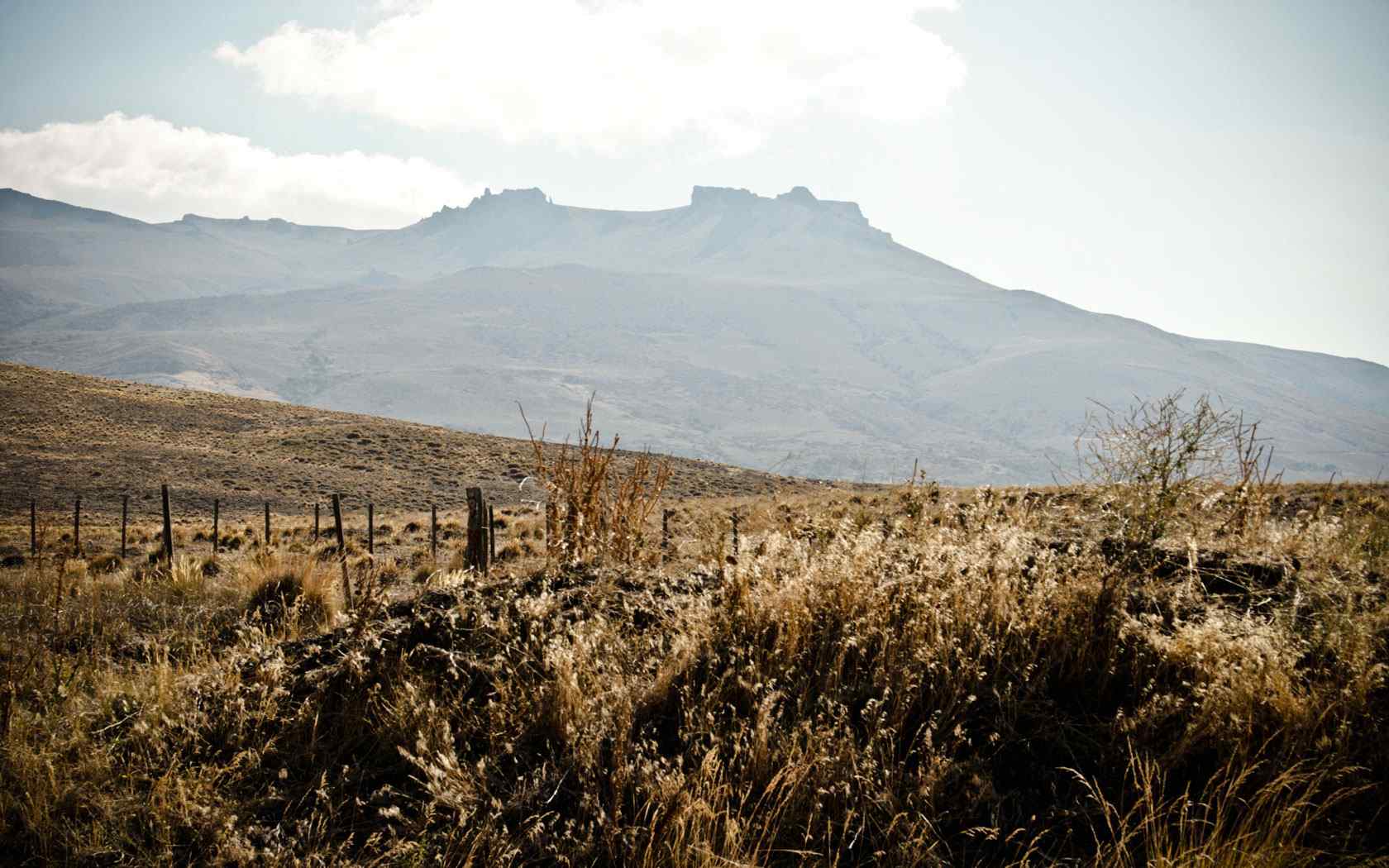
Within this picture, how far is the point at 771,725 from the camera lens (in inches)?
123

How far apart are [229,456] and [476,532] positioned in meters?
41.8

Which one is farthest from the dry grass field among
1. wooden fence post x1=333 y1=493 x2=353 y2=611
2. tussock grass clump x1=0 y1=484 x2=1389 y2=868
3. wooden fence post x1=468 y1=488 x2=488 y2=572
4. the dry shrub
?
wooden fence post x1=468 y1=488 x2=488 y2=572

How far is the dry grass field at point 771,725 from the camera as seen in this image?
2.72 metres

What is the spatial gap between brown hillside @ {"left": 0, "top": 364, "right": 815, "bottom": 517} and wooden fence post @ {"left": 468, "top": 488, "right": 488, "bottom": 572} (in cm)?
2794

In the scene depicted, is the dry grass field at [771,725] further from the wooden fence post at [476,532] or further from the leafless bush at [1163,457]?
the wooden fence post at [476,532]

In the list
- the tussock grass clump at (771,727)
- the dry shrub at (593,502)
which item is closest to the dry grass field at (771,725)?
the tussock grass clump at (771,727)

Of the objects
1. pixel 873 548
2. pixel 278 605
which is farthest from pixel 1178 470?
pixel 278 605

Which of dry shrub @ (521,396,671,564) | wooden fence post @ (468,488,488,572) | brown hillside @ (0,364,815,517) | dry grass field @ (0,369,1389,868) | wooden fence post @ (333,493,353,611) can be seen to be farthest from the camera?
brown hillside @ (0,364,815,517)

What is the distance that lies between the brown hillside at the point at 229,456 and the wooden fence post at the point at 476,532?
27.9m

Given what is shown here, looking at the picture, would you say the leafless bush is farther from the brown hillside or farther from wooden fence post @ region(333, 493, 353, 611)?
the brown hillside

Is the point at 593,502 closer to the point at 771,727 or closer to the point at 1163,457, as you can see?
the point at 771,727

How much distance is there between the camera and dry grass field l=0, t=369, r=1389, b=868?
8.92 ft

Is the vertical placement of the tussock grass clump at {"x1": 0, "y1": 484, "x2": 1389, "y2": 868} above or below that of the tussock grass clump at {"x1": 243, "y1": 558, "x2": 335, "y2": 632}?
above

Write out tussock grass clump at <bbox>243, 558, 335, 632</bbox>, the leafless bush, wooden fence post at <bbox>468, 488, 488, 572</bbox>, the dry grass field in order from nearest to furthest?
the dry grass field, the leafless bush, tussock grass clump at <bbox>243, 558, 335, 632</bbox>, wooden fence post at <bbox>468, 488, 488, 572</bbox>
